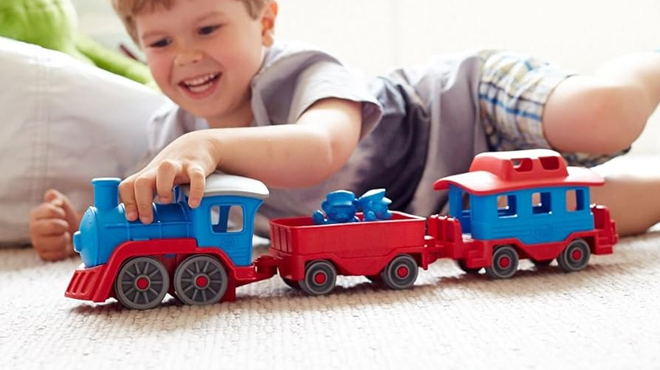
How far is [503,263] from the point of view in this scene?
84cm

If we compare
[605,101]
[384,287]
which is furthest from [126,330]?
[605,101]

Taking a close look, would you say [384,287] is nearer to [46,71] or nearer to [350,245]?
[350,245]

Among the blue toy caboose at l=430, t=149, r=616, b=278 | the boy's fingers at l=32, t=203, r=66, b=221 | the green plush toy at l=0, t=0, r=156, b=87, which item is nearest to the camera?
the blue toy caboose at l=430, t=149, r=616, b=278

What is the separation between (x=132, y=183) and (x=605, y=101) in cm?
58

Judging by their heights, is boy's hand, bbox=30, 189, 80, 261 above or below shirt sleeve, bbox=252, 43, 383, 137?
below

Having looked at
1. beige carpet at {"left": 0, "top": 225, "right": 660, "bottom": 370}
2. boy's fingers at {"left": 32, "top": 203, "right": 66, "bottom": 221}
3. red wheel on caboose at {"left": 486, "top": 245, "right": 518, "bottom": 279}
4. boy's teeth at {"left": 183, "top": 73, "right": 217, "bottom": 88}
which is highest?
boy's teeth at {"left": 183, "top": 73, "right": 217, "bottom": 88}

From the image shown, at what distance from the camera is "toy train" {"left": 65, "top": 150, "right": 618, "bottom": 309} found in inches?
29.2

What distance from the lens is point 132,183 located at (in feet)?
2.44

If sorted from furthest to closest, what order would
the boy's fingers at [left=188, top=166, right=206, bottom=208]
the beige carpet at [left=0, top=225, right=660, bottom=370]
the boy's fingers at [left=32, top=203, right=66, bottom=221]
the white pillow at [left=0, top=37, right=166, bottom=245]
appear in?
the white pillow at [left=0, top=37, right=166, bottom=245] → the boy's fingers at [left=32, top=203, right=66, bottom=221] → the boy's fingers at [left=188, top=166, right=206, bottom=208] → the beige carpet at [left=0, top=225, right=660, bottom=370]

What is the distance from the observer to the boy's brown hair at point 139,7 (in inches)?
41.1

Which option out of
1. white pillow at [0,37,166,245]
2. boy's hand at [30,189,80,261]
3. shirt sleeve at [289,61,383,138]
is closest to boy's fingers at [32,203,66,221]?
boy's hand at [30,189,80,261]

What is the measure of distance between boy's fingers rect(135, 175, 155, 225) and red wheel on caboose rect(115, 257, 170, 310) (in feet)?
0.12

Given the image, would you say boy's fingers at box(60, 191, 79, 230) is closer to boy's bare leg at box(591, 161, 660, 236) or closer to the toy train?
the toy train

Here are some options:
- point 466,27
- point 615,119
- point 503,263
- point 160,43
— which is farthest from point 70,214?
point 466,27
